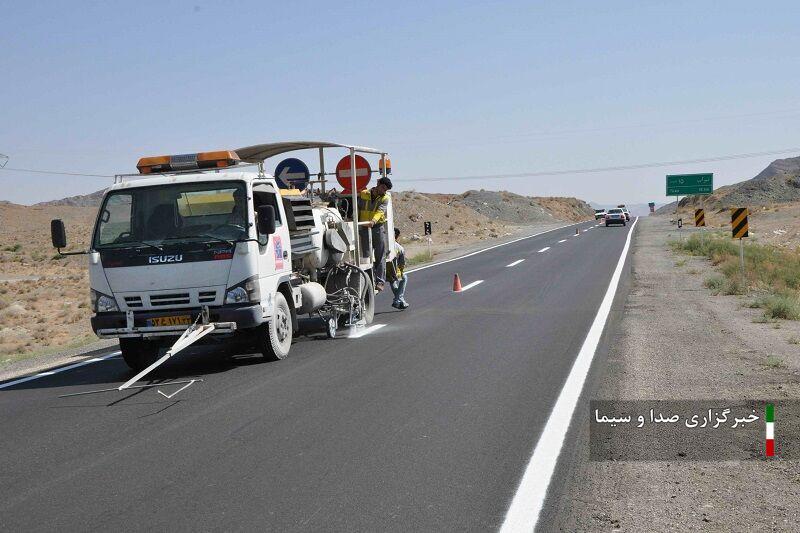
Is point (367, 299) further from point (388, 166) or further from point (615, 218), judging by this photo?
point (615, 218)

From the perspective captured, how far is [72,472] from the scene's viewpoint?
605cm

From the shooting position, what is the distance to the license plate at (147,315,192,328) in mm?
9625

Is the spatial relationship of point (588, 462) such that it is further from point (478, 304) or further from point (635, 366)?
point (478, 304)

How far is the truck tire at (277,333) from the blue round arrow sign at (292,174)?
2908mm

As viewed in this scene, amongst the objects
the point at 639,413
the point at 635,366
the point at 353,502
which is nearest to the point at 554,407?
the point at 639,413

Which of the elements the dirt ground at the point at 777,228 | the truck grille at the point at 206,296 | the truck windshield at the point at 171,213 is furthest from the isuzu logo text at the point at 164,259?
the dirt ground at the point at 777,228

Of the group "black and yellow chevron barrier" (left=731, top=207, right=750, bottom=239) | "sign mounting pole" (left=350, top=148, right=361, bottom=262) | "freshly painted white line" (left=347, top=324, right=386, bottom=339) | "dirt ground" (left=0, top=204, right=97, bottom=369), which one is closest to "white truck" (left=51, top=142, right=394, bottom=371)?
"freshly painted white line" (left=347, top=324, right=386, bottom=339)

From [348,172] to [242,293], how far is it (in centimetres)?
417

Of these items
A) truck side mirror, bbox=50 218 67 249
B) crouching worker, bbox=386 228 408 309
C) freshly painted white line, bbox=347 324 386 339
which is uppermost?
truck side mirror, bbox=50 218 67 249

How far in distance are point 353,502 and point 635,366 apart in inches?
205

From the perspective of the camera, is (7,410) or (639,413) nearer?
(639,413)

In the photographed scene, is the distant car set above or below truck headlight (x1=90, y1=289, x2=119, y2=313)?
below

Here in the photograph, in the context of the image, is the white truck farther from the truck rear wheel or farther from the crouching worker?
the crouching worker

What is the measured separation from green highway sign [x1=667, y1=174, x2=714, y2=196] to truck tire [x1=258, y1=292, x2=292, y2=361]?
46380 millimetres
